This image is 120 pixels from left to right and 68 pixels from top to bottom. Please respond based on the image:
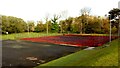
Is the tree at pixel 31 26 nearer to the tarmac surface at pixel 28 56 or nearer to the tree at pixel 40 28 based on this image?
the tree at pixel 40 28

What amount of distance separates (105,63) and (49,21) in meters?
54.2

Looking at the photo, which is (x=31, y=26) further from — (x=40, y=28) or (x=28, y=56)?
(x=28, y=56)

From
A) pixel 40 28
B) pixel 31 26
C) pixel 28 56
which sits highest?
pixel 31 26

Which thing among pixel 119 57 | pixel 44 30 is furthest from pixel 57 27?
pixel 119 57

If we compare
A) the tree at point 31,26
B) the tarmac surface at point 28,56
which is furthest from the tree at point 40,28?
the tarmac surface at point 28,56

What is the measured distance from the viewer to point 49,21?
61656 mm

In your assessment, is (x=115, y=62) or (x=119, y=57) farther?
(x=119, y=57)

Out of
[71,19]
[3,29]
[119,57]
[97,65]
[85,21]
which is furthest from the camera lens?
[71,19]

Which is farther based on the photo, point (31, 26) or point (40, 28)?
point (31, 26)

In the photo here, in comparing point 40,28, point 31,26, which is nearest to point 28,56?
point 40,28

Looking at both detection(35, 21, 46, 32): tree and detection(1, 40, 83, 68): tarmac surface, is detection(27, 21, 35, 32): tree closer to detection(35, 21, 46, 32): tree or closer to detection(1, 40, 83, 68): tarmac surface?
detection(35, 21, 46, 32): tree

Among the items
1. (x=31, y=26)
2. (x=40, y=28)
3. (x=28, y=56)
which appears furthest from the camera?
(x=31, y=26)

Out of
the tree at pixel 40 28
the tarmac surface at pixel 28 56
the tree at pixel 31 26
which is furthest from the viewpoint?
the tree at pixel 31 26

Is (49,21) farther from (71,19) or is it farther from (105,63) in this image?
(105,63)
